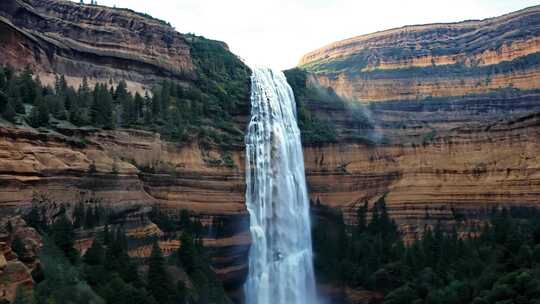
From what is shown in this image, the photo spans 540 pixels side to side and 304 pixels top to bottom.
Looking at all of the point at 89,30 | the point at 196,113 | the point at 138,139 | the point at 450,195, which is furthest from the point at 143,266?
the point at 450,195

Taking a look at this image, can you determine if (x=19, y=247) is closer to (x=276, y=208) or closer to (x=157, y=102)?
(x=157, y=102)

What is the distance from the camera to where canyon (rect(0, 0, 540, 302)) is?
32.5m

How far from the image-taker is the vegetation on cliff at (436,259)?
3117cm

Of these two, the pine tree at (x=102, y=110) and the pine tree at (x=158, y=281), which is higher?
the pine tree at (x=102, y=110)

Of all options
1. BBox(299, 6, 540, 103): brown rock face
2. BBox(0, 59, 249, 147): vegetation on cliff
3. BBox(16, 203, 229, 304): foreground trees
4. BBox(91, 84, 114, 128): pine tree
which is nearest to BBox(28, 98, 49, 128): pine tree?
BBox(0, 59, 249, 147): vegetation on cliff

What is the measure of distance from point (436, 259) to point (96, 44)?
24031 mm

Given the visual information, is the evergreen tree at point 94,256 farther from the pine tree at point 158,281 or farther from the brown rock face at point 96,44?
the brown rock face at point 96,44

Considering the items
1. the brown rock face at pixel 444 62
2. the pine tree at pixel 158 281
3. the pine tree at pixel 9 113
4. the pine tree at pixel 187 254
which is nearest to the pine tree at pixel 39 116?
the pine tree at pixel 9 113

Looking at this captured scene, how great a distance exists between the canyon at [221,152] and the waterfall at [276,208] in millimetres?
994

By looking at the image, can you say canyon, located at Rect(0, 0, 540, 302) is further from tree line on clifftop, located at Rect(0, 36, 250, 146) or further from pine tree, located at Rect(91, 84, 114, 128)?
pine tree, located at Rect(91, 84, 114, 128)

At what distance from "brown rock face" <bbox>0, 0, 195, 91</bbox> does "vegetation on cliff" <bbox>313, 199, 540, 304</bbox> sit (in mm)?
14717

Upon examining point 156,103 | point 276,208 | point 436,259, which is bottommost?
point 436,259

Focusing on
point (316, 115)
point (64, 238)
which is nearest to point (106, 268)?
point (64, 238)

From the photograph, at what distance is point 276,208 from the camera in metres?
42.9
